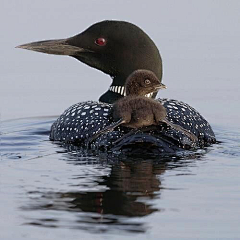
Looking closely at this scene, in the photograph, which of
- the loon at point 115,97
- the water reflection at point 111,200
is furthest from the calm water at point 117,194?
the loon at point 115,97

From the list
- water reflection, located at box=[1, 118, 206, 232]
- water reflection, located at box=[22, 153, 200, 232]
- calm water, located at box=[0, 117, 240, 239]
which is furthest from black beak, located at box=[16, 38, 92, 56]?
water reflection, located at box=[22, 153, 200, 232]

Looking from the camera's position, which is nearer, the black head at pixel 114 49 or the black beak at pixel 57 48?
the black head at pixel 114 49

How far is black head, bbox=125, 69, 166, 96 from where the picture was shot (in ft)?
24.3

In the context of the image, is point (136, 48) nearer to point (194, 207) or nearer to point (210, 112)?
point (210, 112)

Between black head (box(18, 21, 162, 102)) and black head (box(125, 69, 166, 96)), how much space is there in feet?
1.72

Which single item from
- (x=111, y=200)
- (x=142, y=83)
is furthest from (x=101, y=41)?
(x=111, y=200)

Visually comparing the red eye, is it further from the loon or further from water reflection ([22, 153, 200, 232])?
water reflection ([22, 153, 200, 232])

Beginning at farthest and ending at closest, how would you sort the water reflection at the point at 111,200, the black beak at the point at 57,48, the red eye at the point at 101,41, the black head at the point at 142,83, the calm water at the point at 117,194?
the black beak at the point at 57,48
the red eye at the point at 101,41
the black head at the point at 142,83
the water reflection at the point at 111,200
the calm water at the point at 117,194

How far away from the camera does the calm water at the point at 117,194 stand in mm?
5109

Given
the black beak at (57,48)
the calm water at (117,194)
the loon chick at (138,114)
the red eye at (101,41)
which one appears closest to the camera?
the calm water at (117,194)

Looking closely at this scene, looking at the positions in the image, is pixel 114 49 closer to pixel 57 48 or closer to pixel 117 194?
pixel 57 48

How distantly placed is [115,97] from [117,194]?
7.89 ft

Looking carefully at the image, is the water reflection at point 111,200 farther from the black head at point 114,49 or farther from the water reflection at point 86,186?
the black head at point 114,49

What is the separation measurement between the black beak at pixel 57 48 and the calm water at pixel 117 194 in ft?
3.67
